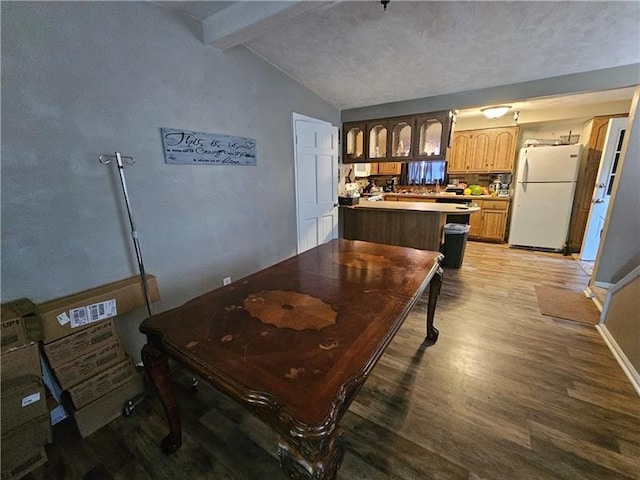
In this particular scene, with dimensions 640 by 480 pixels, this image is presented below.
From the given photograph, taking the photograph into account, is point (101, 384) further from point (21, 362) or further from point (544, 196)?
point (544, 196)

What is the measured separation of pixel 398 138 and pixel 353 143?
0.71m

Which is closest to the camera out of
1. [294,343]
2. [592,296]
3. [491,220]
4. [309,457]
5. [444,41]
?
[309,457]

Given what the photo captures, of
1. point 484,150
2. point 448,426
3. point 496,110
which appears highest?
point 496,110

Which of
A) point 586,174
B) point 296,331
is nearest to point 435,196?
point 586,174

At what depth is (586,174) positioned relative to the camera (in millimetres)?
4105

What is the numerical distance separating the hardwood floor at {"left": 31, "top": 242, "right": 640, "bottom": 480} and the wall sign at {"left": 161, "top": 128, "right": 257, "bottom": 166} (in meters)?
1.63

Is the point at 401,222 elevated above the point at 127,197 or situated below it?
below

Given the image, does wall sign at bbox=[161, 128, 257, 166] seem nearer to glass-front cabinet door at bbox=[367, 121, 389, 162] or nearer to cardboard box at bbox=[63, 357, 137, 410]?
cardboard box at bbox=[63, 357, 137, 410]

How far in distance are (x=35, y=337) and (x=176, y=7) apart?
217cm

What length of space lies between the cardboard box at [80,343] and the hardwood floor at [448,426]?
471 mm

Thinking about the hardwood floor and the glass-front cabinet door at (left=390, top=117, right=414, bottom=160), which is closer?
the hardwood floor

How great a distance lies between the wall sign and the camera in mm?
1896

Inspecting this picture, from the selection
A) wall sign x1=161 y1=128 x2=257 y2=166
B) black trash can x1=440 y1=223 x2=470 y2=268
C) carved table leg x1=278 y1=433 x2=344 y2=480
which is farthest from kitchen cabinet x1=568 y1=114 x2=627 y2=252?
carved table leg x1=278 y1=433 x2=344 y2=480

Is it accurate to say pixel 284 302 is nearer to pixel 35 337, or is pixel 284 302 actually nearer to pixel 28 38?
pixel 35 337
